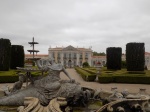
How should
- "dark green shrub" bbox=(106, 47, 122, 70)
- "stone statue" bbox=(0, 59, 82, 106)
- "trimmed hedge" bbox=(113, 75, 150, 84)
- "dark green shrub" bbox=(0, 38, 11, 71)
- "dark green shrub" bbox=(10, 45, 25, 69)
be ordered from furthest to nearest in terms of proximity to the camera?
"dark green shrub" bbox=(106, 47, 122, 70)
"dark green shrub" bbox=(10, 45, 25, 69)
"dark green shrub" bbox=(0, 38, 11, 71)
"trimmed hedge" bbox=(113, 75, 150, 84)
"stone statue" bbox=(0, 59, 82, 106)

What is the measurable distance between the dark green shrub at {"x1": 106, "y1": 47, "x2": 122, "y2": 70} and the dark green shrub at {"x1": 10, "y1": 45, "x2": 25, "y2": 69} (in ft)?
32.8

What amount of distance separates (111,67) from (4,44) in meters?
12.4

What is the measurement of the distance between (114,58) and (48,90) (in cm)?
2344

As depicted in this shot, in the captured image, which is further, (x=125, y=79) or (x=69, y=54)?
(x=69, y=54)

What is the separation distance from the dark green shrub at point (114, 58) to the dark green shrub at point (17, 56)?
9995mm

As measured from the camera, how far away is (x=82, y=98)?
6.42m

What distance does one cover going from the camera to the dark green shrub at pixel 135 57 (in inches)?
918

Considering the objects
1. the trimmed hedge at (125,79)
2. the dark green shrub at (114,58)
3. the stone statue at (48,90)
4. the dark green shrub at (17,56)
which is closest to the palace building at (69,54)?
the dark green shrub at (114,58)

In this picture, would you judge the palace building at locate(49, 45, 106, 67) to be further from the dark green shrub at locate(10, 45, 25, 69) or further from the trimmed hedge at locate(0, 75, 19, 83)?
the trimmed hedge at locate(0, 75, 19, 83)

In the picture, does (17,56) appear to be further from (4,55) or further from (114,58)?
(114,58)

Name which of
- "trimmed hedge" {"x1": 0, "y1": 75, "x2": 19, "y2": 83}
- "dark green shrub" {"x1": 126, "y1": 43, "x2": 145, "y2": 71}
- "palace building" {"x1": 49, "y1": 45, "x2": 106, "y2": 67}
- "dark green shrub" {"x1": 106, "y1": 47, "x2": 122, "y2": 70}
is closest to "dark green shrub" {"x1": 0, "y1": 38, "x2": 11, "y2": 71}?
"trimmed hedge" {"x1": 0, "y1": 75, "x2": 19, "y2": 83}

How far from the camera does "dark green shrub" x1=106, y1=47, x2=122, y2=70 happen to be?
94.8 ft

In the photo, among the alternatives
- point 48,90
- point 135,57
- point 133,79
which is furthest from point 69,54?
point 48,90

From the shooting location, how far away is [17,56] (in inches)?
1093
